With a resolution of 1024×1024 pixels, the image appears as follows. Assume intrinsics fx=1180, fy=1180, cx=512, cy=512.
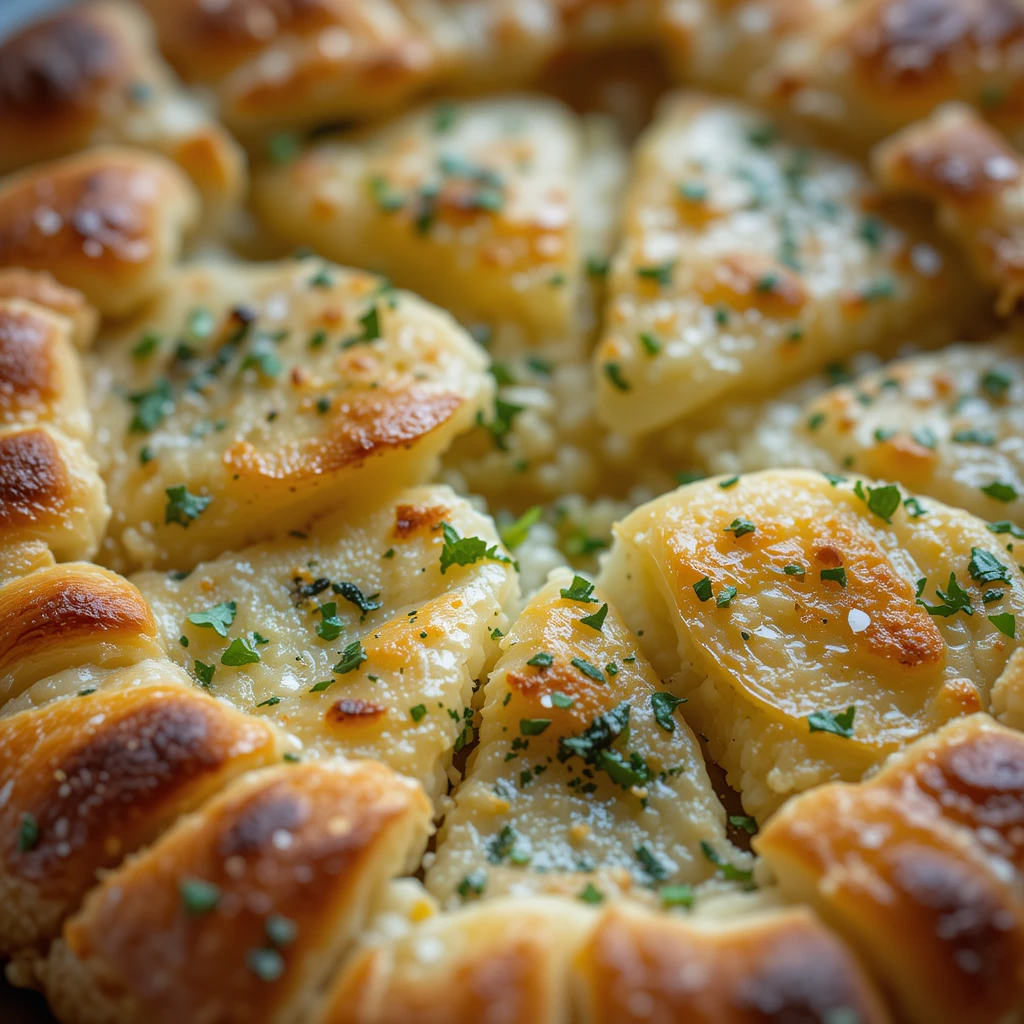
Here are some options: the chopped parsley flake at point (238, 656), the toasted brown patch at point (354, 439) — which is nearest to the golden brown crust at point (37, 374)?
the toasted brown patch at point (354, 439)

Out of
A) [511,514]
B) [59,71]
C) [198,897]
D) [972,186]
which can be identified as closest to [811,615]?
[511,514]

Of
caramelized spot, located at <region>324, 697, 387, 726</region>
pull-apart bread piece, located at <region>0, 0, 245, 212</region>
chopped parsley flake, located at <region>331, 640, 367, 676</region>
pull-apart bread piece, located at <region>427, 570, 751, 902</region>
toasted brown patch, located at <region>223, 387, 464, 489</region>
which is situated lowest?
pull-apart bread piece, located at <region>427, 570, 751, 902</region>

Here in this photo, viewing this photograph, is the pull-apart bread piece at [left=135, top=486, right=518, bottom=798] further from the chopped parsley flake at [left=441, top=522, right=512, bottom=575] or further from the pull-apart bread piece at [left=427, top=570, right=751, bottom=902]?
the pull-apart bread piece at [left=427, top=570, right=751, bottom=902]

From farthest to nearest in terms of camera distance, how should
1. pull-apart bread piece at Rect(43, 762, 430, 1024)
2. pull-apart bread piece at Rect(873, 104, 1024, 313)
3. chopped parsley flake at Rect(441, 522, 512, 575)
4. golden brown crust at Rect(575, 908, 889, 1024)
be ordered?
pull-apart bread piece at Rect(873, 104, 1024, 313) → chopped parsley flake at Rect(441, 522, 512, 575) → pull-apart bread piece at Rect(43, 762, 430, 1024) → golden brown crust at Rect(575, 908, 889, 1024)

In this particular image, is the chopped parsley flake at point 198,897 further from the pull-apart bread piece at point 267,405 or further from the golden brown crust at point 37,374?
the golden brown crust at point 37,374

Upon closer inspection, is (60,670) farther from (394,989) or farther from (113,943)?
(394,989)

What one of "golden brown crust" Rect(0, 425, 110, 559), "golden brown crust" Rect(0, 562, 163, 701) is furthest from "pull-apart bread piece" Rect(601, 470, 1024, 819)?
"golden brown crust" Rect(0, 425, 110, 559)
